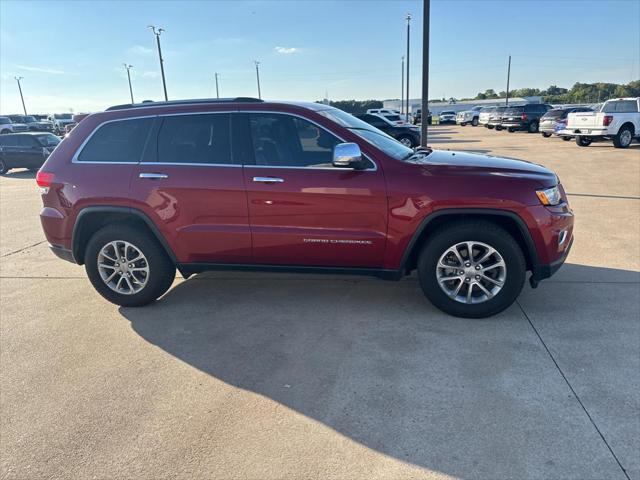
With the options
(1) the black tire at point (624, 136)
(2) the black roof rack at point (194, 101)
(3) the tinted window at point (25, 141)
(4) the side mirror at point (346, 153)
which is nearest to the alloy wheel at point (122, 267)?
(2) the black roof rack at point (194, 101)

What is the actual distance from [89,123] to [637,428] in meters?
4.93

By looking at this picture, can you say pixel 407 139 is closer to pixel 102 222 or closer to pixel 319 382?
pixel 102 222

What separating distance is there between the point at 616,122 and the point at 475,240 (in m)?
16.9

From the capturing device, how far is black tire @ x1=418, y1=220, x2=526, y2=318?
3.85 metres

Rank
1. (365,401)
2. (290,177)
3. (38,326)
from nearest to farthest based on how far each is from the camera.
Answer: (365,401), (290,177), (38,326)

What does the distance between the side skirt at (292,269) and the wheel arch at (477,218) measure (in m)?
0.16

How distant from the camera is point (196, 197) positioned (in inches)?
164

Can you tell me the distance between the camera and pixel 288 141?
13.6 feet

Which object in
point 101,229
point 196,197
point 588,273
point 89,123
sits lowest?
point 588,273

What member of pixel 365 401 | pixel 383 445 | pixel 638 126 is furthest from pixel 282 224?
pixel 638 126

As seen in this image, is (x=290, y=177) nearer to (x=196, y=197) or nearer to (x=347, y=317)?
(x=196, y=197)

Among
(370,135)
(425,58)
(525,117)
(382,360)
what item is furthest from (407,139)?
(382,360)

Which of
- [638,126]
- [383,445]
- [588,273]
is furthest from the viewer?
[638,126]

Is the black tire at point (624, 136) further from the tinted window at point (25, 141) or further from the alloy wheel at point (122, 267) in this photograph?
the tinted window at point (25, 141)
